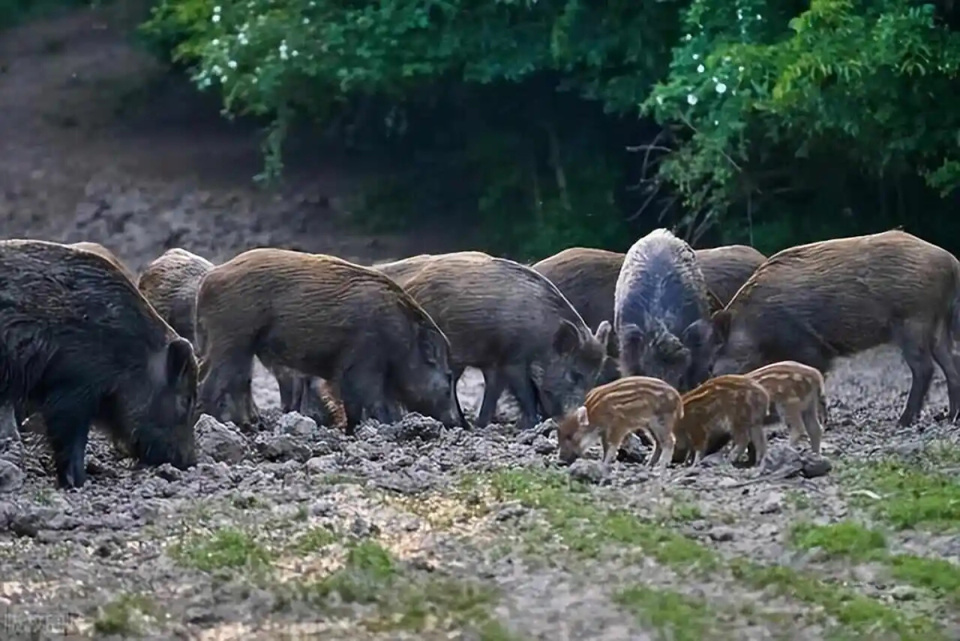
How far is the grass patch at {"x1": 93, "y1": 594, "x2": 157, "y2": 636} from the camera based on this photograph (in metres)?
5.33

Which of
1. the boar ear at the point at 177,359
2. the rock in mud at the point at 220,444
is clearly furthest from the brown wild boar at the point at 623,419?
the boar ear at the point at 177,359

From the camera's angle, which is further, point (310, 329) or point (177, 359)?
point (310, 329)

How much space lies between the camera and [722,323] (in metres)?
11.1

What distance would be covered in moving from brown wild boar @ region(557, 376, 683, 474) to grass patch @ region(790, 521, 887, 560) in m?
1.93

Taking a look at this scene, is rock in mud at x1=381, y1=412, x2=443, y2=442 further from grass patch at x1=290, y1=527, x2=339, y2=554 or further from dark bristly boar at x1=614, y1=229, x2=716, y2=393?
grass patch at x1=290, y1=527, x2=339, y2=554

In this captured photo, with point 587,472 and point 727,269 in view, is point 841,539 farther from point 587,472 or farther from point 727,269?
point 727,269

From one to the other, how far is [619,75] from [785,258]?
632 cm

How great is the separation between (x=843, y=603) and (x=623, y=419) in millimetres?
2904

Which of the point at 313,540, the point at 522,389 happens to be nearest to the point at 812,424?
the point at 522,389

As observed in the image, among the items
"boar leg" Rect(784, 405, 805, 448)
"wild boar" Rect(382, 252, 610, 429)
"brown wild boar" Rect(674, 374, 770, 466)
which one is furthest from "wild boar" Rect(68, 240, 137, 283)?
"boar leg" Rect(784, 405, 805, 448)

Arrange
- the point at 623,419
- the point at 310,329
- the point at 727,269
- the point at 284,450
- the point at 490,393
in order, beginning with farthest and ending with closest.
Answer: the point at 727,269
the point at 490,393
the point at 310,329
the point at 284,450
the point at 623,419

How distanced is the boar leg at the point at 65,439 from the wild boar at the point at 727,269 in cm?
567

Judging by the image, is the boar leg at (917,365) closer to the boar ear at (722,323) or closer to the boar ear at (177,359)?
the boar ear at (722,323)

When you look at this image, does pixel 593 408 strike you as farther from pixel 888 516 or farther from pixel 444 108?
pixel 444 108
